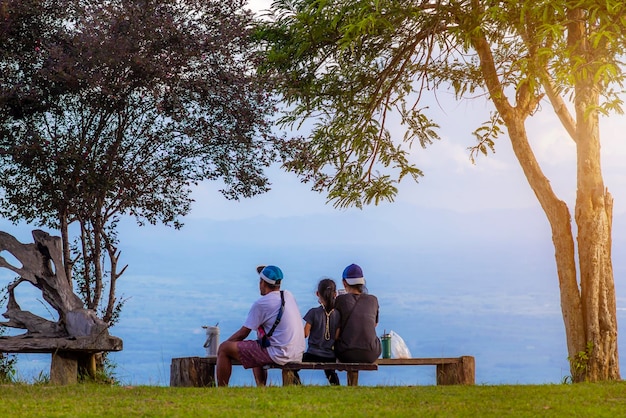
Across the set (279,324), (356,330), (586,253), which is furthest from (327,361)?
(586,253)

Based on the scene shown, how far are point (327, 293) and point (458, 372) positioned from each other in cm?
256

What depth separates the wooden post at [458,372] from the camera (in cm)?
1179

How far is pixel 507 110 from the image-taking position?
1359 centimetres

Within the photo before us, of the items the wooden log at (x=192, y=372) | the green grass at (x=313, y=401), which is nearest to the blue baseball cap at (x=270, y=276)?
the green grass at (x=313, y=401)

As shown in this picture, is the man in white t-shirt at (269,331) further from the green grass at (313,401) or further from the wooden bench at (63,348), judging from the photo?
the wooden bench at (63,348)

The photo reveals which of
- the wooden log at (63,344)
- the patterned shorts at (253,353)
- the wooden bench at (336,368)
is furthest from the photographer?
the wooden log at (63,344)

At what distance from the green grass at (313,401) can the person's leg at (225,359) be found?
1.51 ft

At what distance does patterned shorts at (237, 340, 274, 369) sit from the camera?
33.4ft

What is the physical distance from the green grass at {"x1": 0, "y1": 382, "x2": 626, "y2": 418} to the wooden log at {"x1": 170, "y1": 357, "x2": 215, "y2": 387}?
0.73 meters

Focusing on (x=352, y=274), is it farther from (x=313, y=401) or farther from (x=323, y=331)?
(x=313, y=401)

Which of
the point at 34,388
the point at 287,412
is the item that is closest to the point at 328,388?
the point at 287,412

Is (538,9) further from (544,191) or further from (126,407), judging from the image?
(126,407)

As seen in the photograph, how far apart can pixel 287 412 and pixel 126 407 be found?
171cm

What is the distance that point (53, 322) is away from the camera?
1268 centimetres
